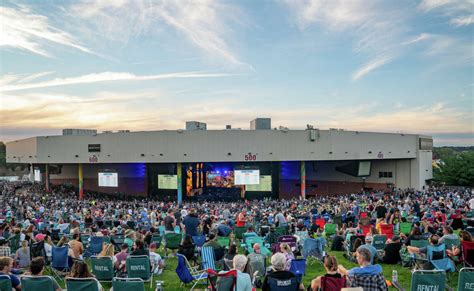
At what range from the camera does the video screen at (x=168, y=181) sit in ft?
123

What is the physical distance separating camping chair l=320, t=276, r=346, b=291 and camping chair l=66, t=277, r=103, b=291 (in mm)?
2976

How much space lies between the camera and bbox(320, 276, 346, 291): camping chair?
15.2ft

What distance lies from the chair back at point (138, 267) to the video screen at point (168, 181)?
30.3 metres

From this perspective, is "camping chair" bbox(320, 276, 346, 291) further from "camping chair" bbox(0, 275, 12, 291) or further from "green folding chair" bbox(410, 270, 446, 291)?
"camping chair" bbox(0, 275, 12, 291)

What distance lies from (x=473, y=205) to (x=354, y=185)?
2325 cm

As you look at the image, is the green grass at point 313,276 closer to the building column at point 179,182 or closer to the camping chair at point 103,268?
the camping chair at point 103,268

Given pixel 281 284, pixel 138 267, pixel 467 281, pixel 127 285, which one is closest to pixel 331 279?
pixel 281 284

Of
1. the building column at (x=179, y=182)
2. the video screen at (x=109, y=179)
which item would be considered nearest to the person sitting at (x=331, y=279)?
the building column at (x=179, y=182)

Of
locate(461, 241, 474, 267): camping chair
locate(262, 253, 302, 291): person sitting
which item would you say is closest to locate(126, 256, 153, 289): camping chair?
locate(262, 253, 302, 291): person sitting

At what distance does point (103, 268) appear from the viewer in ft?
23.8

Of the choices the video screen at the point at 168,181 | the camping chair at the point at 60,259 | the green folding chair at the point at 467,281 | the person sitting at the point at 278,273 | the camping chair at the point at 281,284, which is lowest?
the video screen at the point at 168,181

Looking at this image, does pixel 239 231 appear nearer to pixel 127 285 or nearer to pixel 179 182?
pixel 127 285

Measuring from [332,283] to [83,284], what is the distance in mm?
3261

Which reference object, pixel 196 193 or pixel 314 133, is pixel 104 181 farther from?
pixel 314 133
